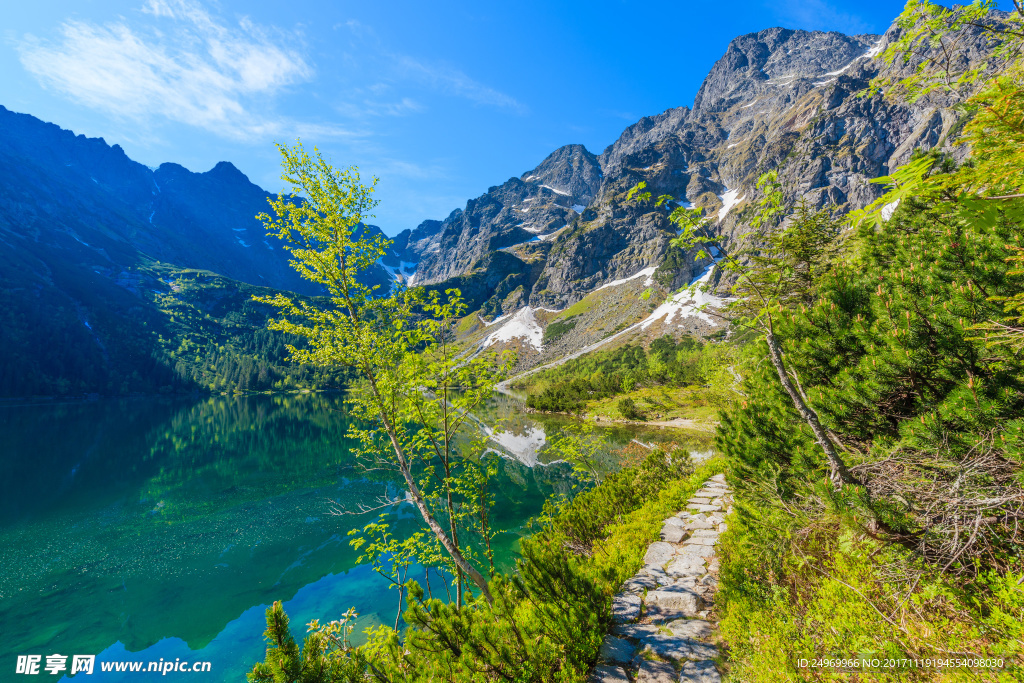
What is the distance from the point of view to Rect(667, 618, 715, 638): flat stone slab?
17.8 ft

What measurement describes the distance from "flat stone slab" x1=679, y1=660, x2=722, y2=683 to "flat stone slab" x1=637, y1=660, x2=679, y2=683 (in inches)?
4.5

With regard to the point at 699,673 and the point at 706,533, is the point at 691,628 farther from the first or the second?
the point at 706,533

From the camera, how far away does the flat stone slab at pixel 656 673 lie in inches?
182

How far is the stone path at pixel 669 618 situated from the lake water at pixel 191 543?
3.80m

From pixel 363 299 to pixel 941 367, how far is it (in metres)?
8.08

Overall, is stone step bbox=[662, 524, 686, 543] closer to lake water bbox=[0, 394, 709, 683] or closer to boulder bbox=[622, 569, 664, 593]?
boulder bbox=[622, 569, 664, 593]

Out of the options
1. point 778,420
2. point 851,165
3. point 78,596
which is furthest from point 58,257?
point 851,165

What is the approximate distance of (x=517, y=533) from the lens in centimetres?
1859

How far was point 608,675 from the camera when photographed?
15.8ft

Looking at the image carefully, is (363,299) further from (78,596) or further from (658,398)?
(658,398)

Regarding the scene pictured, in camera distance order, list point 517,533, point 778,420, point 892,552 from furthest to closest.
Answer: point 517,533 → point 778,420 → point 892,552

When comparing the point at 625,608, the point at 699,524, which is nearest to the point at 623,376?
the point at 699,524

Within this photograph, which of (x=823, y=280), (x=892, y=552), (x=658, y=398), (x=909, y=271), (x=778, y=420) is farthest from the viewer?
(x=658, y=398)

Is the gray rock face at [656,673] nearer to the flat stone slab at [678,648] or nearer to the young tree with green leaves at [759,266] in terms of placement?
the flat stone slab at [678,648]
